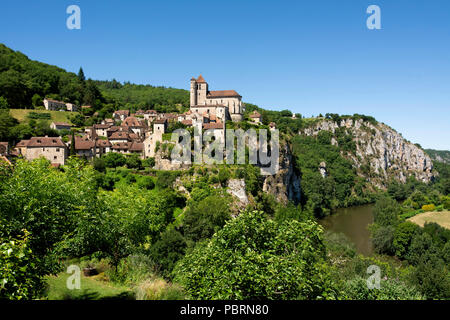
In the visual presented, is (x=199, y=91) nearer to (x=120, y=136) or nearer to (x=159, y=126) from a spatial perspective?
(x=159, y=126)

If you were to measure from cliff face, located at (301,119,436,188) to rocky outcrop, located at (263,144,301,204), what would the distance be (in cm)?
6661

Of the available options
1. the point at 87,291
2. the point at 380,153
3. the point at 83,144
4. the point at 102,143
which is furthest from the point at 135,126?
the point at 380,153

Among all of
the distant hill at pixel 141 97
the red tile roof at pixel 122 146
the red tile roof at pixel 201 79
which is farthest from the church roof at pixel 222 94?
the distant hill at pixel 141 97

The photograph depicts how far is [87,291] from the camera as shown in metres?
12.6

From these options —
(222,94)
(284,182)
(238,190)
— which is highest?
(222,94)

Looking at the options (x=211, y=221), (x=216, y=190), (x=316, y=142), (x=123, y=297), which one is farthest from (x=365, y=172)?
(x=123, y=297)

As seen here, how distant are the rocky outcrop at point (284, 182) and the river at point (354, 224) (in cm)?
1052

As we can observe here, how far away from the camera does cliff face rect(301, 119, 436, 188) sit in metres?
136

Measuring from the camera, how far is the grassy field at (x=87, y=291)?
11.1 m

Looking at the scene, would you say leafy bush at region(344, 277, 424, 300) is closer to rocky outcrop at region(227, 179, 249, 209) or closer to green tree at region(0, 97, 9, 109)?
rocky outcrop at region(227, 179, 249, 209)

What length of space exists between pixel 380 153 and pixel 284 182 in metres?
102
